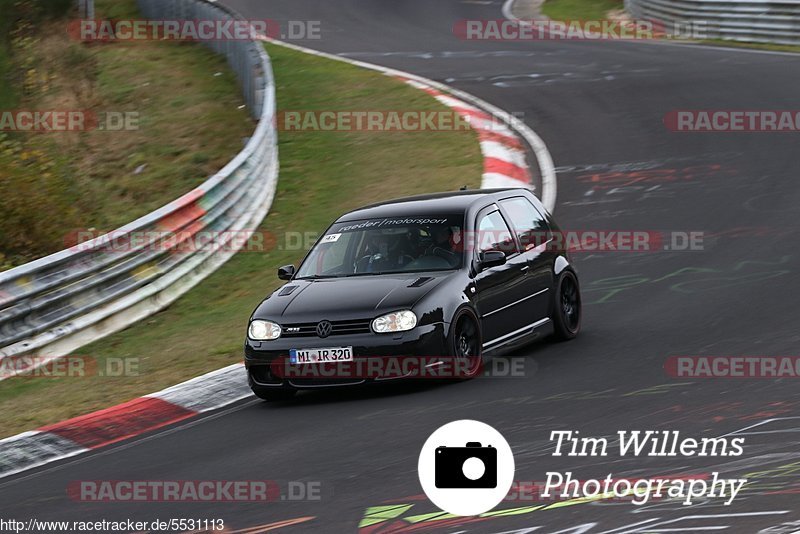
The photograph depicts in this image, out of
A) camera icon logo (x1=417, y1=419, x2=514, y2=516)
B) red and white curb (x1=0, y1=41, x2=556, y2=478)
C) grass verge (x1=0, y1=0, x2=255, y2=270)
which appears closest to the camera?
camera icon logo (x1=417, y1=419, x2=514, y2=516)

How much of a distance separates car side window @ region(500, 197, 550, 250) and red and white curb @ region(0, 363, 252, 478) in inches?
104

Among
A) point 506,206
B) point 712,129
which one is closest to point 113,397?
point 506,206

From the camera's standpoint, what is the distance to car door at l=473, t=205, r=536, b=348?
10.8 meters

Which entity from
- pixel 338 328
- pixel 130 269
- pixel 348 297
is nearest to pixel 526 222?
pixel 348 297

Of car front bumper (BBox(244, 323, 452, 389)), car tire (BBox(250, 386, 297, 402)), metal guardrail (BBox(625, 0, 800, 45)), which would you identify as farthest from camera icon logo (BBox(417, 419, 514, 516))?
metal guardrail (BBox(625, 0, 800, 45))

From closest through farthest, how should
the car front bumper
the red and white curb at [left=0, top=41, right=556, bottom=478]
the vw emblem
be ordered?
the red and white curb at [left=0, top=41, right=556, bottom=478] < the car front bumper < the vw emblem

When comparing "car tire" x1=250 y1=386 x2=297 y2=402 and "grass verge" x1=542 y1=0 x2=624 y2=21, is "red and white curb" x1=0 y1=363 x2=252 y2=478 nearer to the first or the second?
"car tire" x1=250 y1=386 x2=297 y2=402

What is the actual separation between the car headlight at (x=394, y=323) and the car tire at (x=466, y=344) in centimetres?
35

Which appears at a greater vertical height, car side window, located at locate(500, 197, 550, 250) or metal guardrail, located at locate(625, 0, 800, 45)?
metal guardrail, located at locate(625, 0, 800, 45)

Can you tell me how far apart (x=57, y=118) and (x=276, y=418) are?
1624 cm

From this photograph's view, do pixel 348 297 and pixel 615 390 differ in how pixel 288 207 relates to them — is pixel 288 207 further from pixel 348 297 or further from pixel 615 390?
pixel 615 390

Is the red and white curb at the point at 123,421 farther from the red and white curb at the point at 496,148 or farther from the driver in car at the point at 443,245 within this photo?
the red and white curb at the point at 496,148

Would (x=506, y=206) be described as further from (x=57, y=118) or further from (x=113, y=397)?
(x=57, y=118)

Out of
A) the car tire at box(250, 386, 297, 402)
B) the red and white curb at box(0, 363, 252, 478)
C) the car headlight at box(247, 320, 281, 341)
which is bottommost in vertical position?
the red and white curb at box(0, 363, 252, 478)
